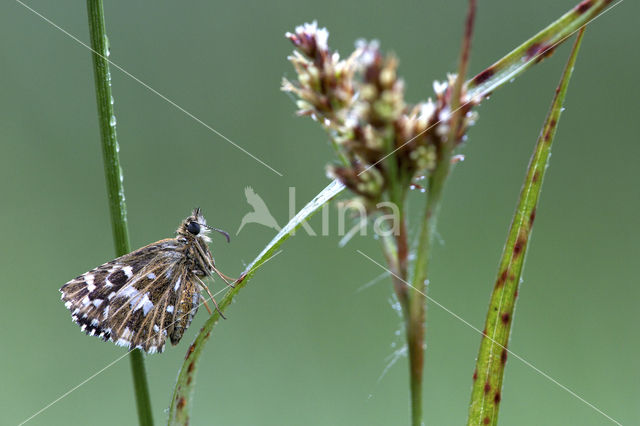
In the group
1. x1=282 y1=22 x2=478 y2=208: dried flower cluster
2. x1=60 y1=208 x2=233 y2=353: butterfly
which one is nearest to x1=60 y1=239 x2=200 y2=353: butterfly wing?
x1=60 y1=208 x2=233 y2=353: butterfly

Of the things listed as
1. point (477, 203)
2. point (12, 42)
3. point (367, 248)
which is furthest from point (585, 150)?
point (12, 42)

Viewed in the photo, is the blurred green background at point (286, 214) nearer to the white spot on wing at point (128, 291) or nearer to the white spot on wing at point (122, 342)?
the white spot on wing at point (128, 291)

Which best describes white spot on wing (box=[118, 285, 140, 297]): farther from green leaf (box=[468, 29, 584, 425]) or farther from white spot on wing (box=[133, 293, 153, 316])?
green leaf (box=[468, 29, 584, 425])

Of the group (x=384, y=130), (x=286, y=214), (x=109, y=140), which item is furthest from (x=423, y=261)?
(x=286, y=214)

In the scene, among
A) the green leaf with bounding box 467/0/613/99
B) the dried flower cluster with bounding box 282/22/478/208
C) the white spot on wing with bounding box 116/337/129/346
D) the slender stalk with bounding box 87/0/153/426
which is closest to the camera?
the dried flower cluster with bounding box 282/22/478/208

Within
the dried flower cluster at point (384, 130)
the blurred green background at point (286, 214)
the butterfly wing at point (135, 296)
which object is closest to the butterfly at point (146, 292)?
the butterfly wing at point (135, 296)
